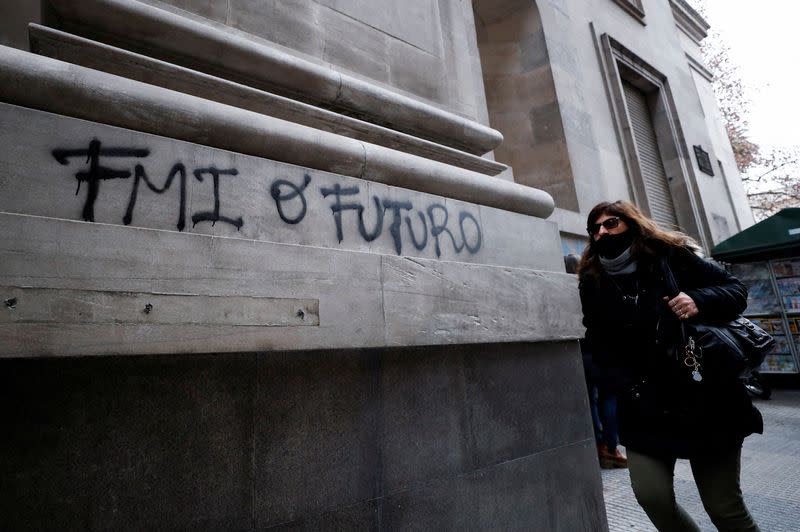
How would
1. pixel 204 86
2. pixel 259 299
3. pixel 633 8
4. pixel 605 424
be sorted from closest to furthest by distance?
pixel 259 299, pixel 204 86, pixel 605 424, pixel 633 8

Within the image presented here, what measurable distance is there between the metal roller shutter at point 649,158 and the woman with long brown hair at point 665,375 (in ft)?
29.2

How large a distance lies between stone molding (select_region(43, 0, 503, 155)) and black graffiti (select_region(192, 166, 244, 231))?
2.88 ft

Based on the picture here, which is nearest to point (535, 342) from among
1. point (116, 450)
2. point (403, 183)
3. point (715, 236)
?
point (403, 183)

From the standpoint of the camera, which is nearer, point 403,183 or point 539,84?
point 403,183

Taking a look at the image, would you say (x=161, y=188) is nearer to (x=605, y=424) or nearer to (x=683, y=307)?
(x=683, y=307)

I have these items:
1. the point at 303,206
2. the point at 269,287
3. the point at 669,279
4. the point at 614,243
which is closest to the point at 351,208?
the point at 303,206

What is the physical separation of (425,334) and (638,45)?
12.7 meters

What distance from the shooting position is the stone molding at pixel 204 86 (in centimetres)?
230

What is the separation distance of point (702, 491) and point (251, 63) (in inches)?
135

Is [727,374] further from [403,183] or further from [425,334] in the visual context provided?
[403,183]

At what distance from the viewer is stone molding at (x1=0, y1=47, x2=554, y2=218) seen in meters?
2.01

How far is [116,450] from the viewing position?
5.96 feet

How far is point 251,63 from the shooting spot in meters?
2.85

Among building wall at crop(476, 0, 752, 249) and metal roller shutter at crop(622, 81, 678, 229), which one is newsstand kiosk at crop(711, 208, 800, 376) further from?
building wall at crop(476, 0, 752, 249)
